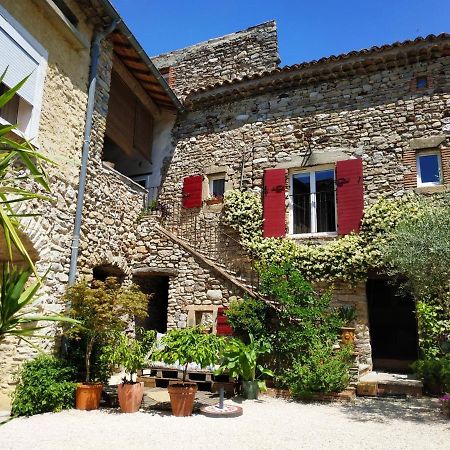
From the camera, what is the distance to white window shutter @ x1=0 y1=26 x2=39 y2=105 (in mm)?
6020

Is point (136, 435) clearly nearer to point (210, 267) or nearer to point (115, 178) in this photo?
point (210, 267)

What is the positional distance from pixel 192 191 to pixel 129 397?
20.3ft

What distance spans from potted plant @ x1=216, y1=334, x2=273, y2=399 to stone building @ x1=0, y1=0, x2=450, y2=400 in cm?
167

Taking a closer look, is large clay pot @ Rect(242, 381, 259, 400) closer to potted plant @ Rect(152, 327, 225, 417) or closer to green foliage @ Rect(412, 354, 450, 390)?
potted plant @ Rect(152, 327, 225, 417)

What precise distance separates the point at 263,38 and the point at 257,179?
4.51 metres

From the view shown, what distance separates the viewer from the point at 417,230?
637 centimetres

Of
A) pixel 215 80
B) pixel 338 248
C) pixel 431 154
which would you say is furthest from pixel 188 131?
pixel 431 154

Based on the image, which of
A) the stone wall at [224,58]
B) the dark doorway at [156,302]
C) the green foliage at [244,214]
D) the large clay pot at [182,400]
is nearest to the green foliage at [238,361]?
the large clay pot at [182,400]

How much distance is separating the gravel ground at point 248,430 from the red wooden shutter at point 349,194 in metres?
3.98

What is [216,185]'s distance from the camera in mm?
11008

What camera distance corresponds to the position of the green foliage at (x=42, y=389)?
18.3 ft

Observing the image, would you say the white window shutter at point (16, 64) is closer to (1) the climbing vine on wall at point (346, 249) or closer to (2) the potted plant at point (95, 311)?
(2) the potted plant at point (95, 311)

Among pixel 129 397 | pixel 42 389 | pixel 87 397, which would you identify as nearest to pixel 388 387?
pixel 129 397

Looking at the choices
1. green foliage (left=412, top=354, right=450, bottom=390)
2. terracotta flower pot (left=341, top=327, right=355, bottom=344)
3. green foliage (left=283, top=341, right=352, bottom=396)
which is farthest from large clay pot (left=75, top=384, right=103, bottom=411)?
green foliage (left=412, top=354, right=450, bottom=390)
